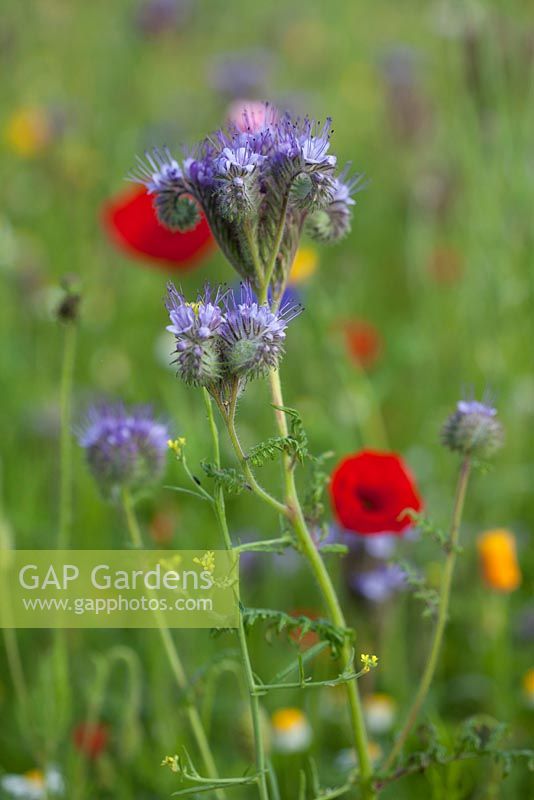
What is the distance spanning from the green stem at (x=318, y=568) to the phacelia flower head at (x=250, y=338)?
8cm

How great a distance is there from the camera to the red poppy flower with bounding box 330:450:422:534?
4.77 ft

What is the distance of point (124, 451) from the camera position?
1.43 m

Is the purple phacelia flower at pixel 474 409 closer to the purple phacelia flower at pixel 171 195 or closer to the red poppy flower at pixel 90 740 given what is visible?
the purple phacelia flower at pixel 171 195

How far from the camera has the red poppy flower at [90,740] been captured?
1714 mm

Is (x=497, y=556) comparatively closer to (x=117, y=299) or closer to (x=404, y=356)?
(x=404, y=356)

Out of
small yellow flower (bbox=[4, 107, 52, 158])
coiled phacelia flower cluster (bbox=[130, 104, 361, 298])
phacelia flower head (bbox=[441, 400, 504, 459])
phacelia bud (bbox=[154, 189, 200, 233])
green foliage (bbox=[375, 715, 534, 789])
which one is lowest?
green foliage (bbox=[375, 715, 534, 789])

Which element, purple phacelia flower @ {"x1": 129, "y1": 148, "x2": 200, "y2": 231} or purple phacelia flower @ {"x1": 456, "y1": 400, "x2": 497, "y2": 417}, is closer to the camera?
purple phacelia flower @ {"x1": 129, "y1": 148, "x2": 200, "y2": 231}

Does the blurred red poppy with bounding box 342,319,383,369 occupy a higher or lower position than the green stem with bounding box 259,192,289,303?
higher

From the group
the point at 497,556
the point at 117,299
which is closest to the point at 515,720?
the point at 497,556

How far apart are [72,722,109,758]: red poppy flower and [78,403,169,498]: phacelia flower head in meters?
0.52

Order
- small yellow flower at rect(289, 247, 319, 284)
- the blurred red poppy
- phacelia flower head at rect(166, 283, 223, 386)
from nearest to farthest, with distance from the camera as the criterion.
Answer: phacelia flower head at rect(166, 283, 223, 386) → small yellow flower at rect(289, 247, 319, 284) → the blurred red poppy

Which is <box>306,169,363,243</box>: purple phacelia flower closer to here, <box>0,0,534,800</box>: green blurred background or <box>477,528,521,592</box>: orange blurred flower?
<box>0,0,534,800</box>: green blurred background

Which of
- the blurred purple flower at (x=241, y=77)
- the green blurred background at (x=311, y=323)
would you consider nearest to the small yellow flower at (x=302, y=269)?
the green blurred background at (x=311, y=323)

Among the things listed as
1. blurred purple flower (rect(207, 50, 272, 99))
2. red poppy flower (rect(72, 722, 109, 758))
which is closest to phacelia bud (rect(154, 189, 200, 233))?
red poppy flower (rect(72, 722, 109, 758))
